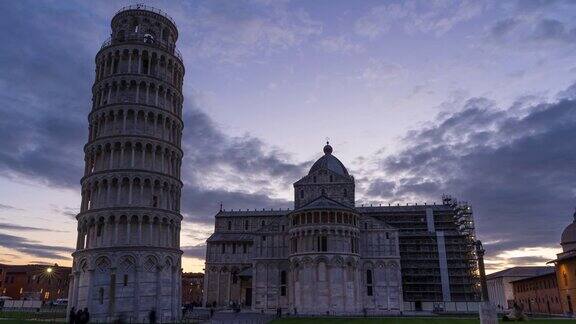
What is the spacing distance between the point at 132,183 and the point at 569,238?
6231 cm

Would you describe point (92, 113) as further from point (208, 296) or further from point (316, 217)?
point (208, 296)

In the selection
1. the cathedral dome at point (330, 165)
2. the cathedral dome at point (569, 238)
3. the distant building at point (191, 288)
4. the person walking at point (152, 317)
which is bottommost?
the person walking at point (152, 317)

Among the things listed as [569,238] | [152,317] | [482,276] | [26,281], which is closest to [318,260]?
[152,317]

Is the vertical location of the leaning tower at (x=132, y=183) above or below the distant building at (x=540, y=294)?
above

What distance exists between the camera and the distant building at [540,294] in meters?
64.3

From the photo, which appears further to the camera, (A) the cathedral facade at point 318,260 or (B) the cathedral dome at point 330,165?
(B) the cathedral dome at point 330,165

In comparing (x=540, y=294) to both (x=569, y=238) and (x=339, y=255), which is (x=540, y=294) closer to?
(x=569, y=238)

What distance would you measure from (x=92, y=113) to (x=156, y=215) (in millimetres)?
13296

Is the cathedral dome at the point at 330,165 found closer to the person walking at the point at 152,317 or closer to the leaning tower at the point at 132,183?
the leaning tower at the point at 132,183

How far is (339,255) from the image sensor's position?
57688 mm

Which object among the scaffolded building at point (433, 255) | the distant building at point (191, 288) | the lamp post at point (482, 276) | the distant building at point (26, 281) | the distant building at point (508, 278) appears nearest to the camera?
the lamp post at point (482, 276)

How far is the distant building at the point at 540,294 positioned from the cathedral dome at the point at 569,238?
14.8 feet

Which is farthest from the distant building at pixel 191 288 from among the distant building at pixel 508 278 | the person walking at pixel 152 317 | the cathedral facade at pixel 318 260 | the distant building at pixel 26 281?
the person walking at pixel 152 317

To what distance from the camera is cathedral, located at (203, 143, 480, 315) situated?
190ft
